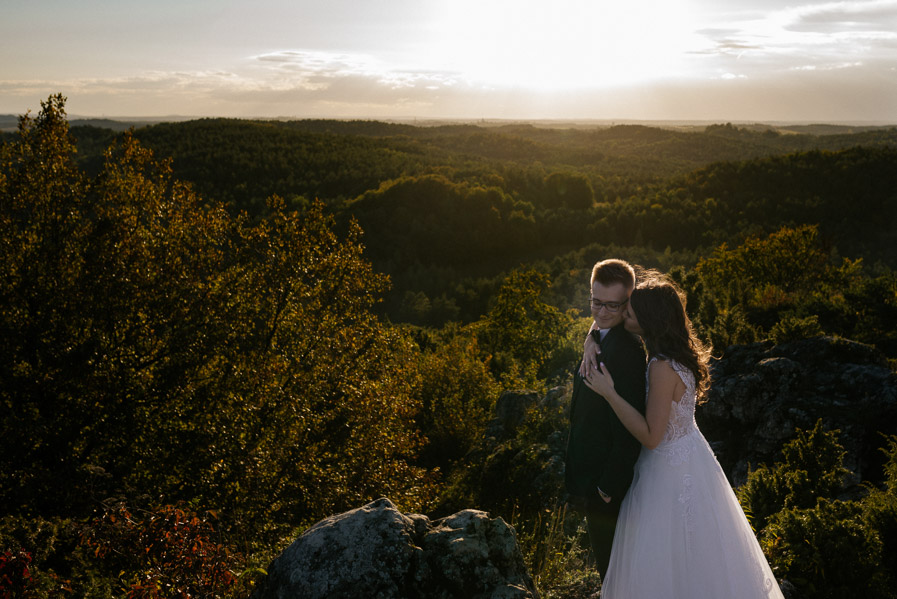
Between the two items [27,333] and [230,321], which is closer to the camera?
[27,333]

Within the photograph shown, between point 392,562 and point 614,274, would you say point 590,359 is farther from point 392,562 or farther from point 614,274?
point 392,562

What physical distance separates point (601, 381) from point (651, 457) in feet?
2.88

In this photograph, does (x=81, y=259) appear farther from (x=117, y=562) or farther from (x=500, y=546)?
(x=500, y=546)

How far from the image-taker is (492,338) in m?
34.0

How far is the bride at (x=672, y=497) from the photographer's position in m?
3.84

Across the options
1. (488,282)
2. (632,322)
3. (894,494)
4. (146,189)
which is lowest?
(488,282)

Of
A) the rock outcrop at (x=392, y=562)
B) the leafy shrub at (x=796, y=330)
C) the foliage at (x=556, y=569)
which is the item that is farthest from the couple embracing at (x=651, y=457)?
the leafy shrub at (x=796, y=330)

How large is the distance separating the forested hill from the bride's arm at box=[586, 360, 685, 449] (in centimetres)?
3906

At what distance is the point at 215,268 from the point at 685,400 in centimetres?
1170

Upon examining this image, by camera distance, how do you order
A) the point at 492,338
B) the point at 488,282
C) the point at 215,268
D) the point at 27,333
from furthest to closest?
the point at 488,282
the point at 492,338
the point at 215,268
the point at 27,333

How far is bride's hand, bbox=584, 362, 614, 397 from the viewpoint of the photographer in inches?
149

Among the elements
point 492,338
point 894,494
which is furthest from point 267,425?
point 492,338

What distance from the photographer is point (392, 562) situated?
4156 mm

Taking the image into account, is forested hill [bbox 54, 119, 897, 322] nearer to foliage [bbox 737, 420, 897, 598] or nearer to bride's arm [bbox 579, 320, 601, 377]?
foliage [bbox 737, 420, 897, 598]
